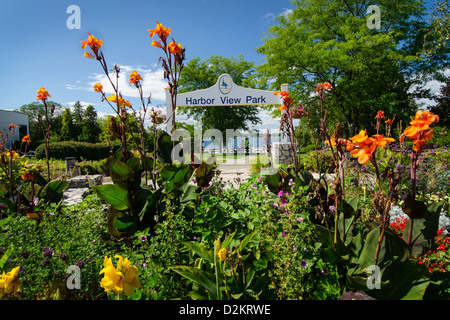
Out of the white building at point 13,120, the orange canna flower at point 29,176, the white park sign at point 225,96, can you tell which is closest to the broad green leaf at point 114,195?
the orange canna flower at point 29,176

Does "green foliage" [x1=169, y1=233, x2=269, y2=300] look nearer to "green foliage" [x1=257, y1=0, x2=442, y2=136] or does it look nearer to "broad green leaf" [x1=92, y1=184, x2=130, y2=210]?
"broad green leaf" [x1=92, y1=184, x2=130, y2=210]

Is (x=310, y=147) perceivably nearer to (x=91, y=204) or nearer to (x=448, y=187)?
(x=448, y=187)

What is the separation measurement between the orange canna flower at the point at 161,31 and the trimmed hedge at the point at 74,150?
37.7 ft

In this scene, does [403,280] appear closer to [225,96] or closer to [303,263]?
[303,263]

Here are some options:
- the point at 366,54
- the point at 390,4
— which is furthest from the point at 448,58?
the point at 366,54

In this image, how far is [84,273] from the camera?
51.1 inches

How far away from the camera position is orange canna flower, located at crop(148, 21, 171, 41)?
165 centimetres

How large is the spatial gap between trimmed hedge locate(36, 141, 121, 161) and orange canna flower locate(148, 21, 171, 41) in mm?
11493

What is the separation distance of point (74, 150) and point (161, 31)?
14.3 meters

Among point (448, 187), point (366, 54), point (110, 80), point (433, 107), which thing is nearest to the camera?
point (110, 80)

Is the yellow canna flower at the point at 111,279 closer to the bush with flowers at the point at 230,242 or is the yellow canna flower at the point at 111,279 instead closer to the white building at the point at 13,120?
the bush with flowers at the point at 230,242

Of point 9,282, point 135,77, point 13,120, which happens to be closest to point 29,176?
point 135,77

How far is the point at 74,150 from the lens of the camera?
13867 millimetres
